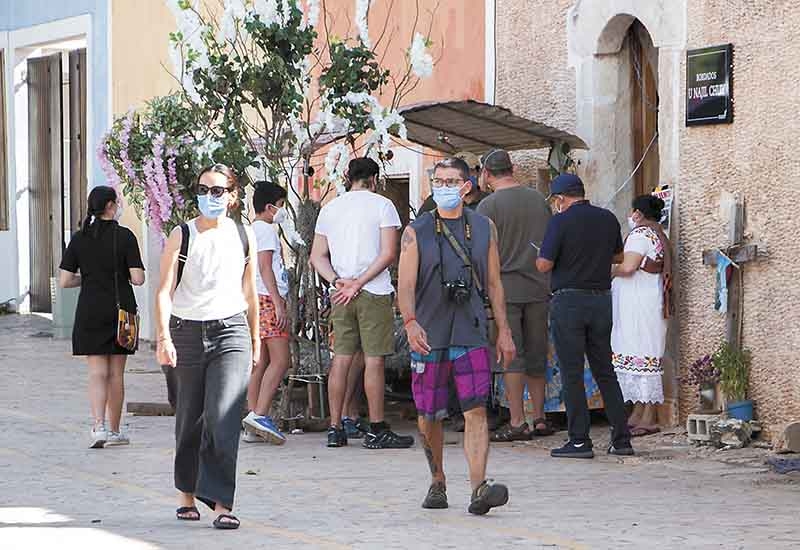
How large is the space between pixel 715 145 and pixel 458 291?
372 cm

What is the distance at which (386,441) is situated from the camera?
462 inches

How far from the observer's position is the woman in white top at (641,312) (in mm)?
12242

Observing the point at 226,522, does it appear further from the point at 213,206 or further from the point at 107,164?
the point at 107,164

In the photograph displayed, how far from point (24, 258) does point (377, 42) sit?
1011 centimetres

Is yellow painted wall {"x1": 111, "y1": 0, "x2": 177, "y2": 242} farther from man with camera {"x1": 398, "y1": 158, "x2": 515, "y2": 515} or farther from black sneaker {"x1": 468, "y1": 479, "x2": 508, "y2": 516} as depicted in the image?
black sneaker {"x1": 468, "y1": 479, "x2": 508, "y2": 516}

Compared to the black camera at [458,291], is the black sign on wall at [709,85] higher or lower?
higher

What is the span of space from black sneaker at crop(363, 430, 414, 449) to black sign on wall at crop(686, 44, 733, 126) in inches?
112

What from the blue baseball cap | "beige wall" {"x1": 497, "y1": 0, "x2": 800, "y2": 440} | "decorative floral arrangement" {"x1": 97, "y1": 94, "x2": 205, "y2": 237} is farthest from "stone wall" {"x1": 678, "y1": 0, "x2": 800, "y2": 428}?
"decorative floral arrangement" {"x1": 97, "y1": 94, "x2": 205, "y2": 237}

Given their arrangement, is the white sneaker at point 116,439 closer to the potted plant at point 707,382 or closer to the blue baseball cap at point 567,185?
the blue baseball cap at point 567,185

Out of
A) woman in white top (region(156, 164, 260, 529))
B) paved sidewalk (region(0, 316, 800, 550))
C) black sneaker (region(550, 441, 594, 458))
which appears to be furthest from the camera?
black sneaker (region(550, 441, 594, 458))

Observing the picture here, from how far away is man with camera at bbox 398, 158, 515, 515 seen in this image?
9.10m

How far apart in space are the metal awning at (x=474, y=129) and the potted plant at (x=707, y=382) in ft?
7.06

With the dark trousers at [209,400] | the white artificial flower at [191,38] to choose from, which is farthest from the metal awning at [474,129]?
the dark trousers at [209,400]

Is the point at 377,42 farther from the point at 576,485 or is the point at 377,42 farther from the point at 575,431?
the point at 576,485
